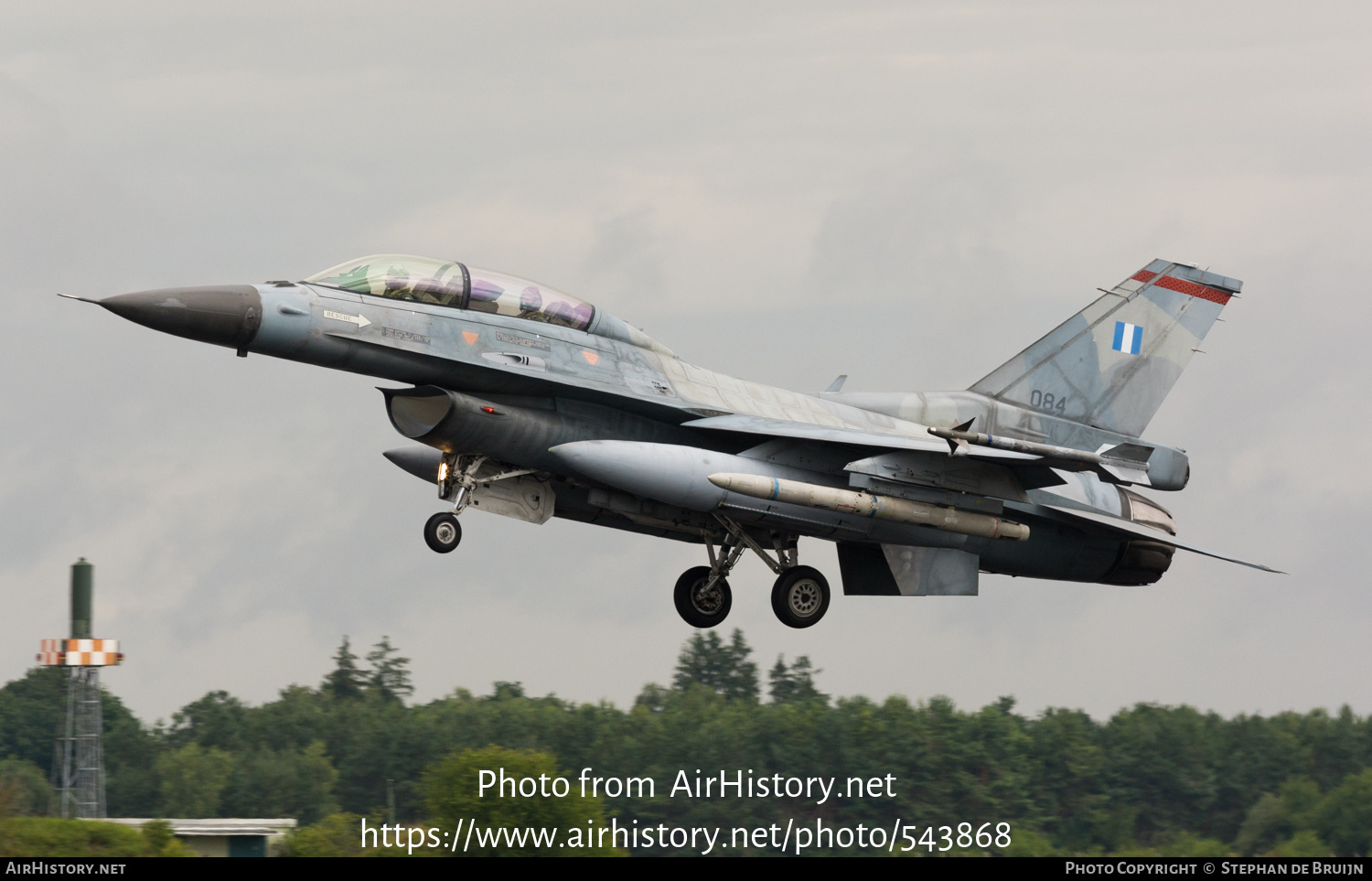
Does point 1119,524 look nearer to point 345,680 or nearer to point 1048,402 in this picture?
point 1048,402

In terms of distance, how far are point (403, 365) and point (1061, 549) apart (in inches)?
328

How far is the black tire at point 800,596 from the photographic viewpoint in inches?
784

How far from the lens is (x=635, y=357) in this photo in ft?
63.0

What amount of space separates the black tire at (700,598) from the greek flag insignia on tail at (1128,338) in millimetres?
6055

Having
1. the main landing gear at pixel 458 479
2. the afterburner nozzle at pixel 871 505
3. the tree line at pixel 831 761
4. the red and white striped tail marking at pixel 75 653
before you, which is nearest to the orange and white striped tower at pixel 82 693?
the red and white striped tail marking at pixel 75 653

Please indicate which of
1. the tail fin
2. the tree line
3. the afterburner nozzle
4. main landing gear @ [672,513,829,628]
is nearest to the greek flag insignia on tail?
the tail fin

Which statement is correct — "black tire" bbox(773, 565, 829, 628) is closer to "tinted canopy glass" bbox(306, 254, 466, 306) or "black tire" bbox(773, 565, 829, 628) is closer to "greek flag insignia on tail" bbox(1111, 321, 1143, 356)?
"tinted canopy glass" bbox(306, 254, 466, 306)

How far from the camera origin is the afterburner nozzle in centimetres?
1816

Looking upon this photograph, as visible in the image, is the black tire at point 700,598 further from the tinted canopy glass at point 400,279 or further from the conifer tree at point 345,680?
the conifer tree at point 345,680

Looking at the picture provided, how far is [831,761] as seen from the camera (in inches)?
2277

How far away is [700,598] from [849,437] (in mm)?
2950

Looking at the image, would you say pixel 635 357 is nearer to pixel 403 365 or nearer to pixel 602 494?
pixel 602 494

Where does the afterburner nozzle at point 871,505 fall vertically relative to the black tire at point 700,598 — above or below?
above
